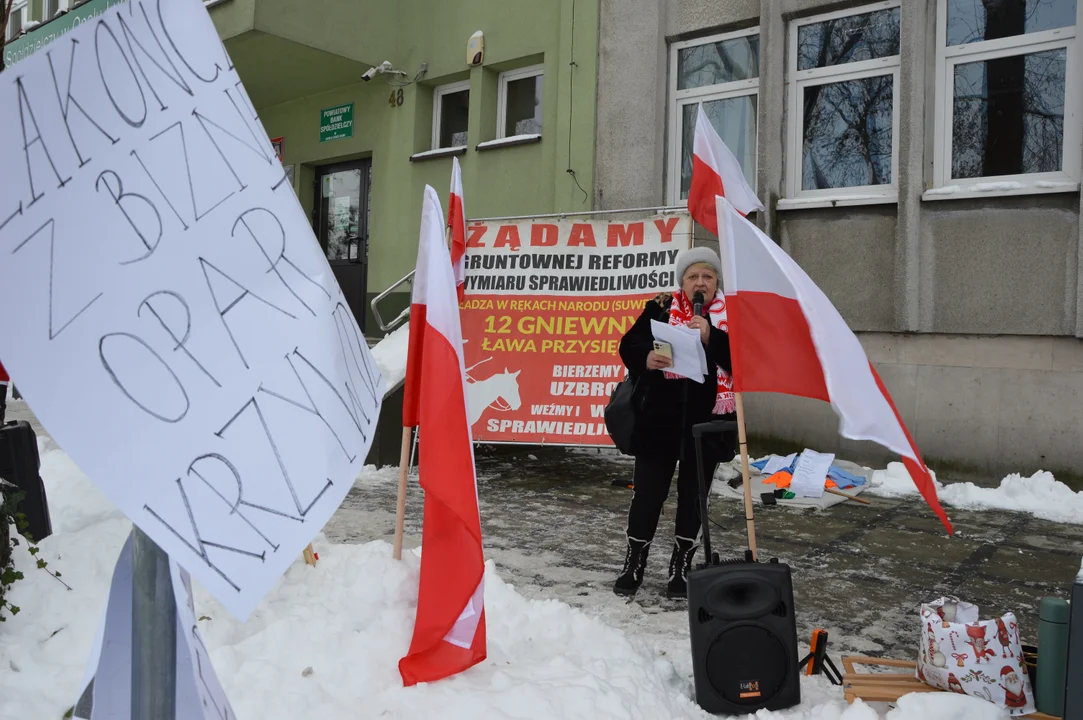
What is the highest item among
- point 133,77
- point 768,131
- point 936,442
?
point 768,131

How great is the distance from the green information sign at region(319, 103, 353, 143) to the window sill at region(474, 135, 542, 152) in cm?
247

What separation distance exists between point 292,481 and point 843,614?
3490 mm

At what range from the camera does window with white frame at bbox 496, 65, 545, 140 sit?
419 inches

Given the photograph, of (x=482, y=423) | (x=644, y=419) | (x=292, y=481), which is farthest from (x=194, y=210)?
(x=482, y=423)

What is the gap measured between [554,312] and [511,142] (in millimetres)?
3623

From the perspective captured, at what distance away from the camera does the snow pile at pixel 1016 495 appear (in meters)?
6.36

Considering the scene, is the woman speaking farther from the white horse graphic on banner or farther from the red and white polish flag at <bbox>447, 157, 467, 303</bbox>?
the white horse graphic on banner

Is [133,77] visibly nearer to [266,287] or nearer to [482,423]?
[266,287]

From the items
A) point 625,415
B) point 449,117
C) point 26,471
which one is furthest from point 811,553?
point 449,117

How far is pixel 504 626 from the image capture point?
334 centimetres

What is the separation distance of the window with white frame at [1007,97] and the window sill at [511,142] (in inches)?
172

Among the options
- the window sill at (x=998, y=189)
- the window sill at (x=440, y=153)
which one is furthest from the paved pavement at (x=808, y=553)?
the window sill at (x=440, y=153)

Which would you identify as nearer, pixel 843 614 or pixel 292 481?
pixel 292 481

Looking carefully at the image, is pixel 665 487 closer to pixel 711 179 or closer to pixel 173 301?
pixel 711 179
